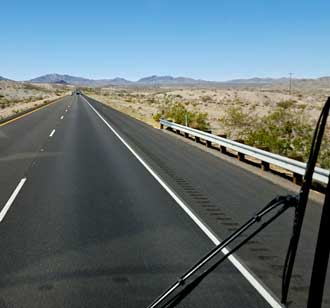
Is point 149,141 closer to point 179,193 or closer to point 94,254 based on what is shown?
point 179,193

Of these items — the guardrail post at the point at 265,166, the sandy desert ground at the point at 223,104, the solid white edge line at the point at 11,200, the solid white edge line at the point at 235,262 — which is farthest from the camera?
the sandy desert ground at the point at 223,104

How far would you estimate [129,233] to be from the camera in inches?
297

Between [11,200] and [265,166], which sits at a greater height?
[11,200]

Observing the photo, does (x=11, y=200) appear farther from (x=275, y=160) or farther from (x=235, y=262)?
(x=275, y=160)

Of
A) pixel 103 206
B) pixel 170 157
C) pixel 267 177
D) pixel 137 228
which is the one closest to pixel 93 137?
pixel 170 157

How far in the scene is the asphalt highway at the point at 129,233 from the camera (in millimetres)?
5184

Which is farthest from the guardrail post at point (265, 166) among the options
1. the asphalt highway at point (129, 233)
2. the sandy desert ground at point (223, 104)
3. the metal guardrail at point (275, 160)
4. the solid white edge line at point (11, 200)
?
the sandy desert ground at point (223, 104)

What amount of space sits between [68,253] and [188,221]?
2593 mm

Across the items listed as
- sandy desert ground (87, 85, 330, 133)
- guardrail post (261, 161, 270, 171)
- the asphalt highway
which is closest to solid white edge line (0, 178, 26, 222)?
the asphalt highway

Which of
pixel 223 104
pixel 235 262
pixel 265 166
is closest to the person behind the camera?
pixel 235 262

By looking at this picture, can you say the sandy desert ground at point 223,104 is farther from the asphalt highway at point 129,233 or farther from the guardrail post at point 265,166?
the asphalt highway at point 129,233

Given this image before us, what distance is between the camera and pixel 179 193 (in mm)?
10867

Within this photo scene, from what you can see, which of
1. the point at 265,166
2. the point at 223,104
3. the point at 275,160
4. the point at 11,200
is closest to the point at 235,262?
the point at 11,200

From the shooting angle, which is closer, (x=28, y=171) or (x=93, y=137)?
(x=28, y=171)
